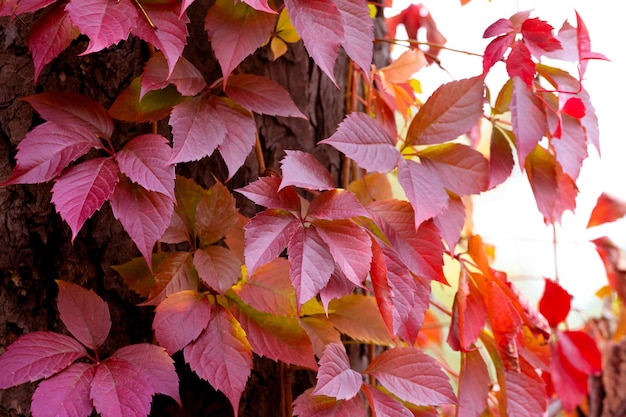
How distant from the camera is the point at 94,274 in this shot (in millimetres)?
802

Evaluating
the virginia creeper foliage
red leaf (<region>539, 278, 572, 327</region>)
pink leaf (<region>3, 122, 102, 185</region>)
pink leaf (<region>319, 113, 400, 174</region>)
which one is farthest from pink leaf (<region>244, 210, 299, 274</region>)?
red leaf (<region>539, 278, 572, 327</region>)

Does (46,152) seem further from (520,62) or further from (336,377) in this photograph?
(520,62)

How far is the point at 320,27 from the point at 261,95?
13cm

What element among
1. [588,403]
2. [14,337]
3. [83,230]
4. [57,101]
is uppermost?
[57,101]

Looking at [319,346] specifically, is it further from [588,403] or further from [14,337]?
[588,403]

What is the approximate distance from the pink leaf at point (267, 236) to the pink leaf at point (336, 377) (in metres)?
0.14

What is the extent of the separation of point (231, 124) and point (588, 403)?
1338mm

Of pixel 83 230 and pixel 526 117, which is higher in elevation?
pixel 526 117

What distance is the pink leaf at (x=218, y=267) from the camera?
695 millimetres

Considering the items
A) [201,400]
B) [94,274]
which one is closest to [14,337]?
[94,274]

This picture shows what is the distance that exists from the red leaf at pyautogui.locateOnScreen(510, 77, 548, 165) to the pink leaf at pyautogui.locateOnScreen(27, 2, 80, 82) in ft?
1.75

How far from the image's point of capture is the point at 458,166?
0.78 m

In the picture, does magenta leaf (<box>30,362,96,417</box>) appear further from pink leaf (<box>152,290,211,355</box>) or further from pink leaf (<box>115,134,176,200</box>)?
pink leaf (<box>115,134,176,200</box>)

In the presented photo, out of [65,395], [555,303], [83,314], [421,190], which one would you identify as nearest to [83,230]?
[83,314]
